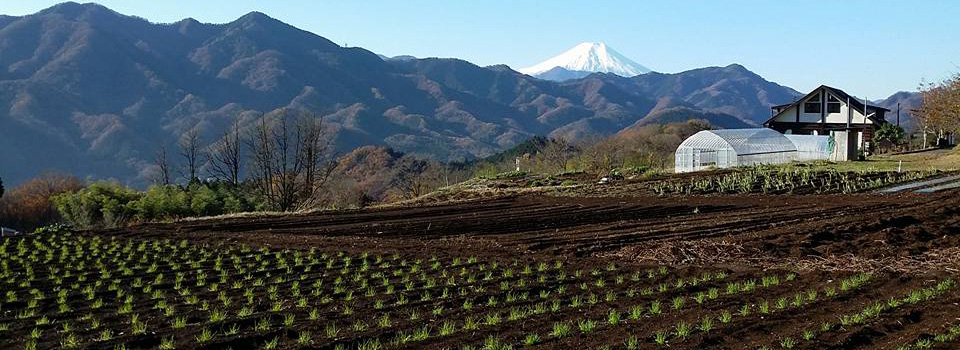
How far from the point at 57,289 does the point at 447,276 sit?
6.04m

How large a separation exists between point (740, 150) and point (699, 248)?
88.1 feet

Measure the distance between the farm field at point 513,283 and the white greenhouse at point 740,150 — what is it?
18744 millimetres

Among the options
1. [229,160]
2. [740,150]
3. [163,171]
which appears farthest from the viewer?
[163,171]

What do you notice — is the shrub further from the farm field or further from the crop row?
the crop row

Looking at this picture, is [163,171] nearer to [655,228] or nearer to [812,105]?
[655,228]

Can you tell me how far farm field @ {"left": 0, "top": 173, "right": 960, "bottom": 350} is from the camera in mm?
8172

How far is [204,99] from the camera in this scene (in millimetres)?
137125

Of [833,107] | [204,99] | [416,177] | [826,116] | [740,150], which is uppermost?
[204,99]

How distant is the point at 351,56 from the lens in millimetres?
190250

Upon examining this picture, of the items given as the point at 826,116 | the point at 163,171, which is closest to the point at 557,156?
the point at 826,116

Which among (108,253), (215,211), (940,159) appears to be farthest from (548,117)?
(108,253)

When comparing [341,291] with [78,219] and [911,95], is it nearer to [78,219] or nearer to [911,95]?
[78,219]

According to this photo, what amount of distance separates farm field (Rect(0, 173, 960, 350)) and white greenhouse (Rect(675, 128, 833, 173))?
61.5 ft

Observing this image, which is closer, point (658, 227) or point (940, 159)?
point (658, 227)
